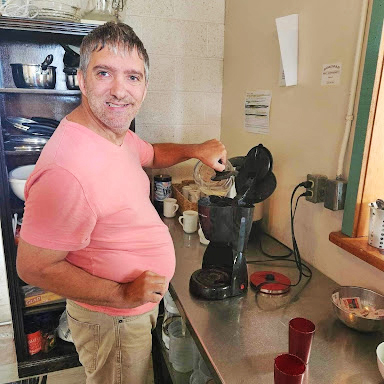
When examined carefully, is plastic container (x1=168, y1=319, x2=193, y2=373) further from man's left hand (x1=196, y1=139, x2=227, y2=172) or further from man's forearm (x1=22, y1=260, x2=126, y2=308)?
man's left hand (x1=196, y1=139, x2=227, y2=172)

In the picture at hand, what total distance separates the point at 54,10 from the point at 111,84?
0.97 meters

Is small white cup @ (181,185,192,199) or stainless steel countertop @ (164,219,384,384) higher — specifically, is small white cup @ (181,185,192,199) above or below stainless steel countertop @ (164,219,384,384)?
above

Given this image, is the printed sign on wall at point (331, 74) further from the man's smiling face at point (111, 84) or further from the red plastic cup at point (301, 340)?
the red plastic cup at point (301, 340)

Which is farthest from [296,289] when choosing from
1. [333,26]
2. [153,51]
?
[153,51]

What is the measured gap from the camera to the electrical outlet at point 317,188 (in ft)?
4.39

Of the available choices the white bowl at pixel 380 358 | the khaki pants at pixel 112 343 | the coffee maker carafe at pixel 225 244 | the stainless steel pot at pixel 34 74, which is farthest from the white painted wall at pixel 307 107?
the stainless steel pot at pixel 34 74

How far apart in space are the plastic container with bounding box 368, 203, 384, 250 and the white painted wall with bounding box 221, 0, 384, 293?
90mm

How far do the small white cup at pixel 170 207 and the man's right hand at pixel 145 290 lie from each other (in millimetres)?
1020

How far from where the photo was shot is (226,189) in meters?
1.59

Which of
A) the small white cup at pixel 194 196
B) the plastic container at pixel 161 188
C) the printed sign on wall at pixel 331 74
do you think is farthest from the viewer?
the plastic container at pixel 161 188

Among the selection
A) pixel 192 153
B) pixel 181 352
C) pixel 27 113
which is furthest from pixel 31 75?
pixel 181 352

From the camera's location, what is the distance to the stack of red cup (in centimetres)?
73

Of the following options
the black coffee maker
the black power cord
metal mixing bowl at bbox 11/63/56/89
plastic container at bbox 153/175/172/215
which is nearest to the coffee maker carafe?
the black coffee maker

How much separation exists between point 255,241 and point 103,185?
0.95 metres
